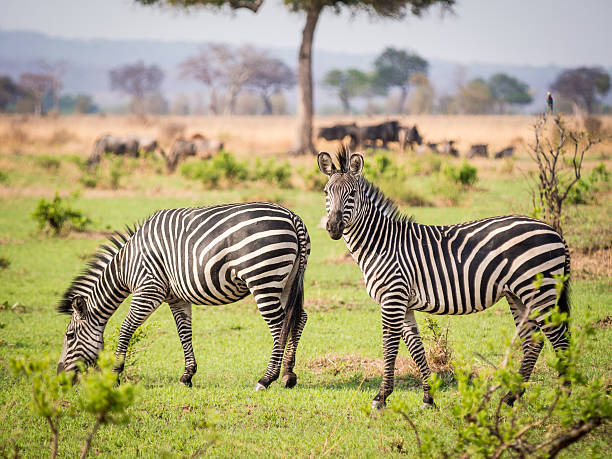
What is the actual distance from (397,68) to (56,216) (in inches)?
3278

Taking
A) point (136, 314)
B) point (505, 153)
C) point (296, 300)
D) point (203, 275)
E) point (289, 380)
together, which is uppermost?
point (505, 153)

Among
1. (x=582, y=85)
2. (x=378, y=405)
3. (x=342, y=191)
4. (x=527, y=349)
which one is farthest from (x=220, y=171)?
(x=582, y=85)

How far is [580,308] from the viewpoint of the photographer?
8.60 metres

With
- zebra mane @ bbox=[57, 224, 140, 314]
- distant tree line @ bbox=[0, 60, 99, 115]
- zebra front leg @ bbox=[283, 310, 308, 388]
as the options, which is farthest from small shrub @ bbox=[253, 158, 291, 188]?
distant tree line @ bbox=[0, 60, 99, 115]

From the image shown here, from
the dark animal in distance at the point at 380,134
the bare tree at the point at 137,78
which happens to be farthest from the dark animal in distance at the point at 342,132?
the bare tree at the point at 137,78

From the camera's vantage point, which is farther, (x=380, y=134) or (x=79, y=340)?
(x=380, y=134)

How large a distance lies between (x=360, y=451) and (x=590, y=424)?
6.35 feet

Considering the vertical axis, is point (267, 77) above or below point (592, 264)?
above

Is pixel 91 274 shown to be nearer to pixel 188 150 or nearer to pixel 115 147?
pixel 188 150

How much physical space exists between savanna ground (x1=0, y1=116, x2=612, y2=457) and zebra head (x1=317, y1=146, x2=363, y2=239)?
1.47 m

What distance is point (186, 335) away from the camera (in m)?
6.59

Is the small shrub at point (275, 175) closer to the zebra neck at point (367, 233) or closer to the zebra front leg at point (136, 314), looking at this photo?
the zebra front leg at point (136, 314)

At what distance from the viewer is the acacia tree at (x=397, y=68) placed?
91125 millimetres

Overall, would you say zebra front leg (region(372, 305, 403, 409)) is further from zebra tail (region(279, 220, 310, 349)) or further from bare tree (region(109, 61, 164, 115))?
bare tree (region(109, 61, 164, 115))
